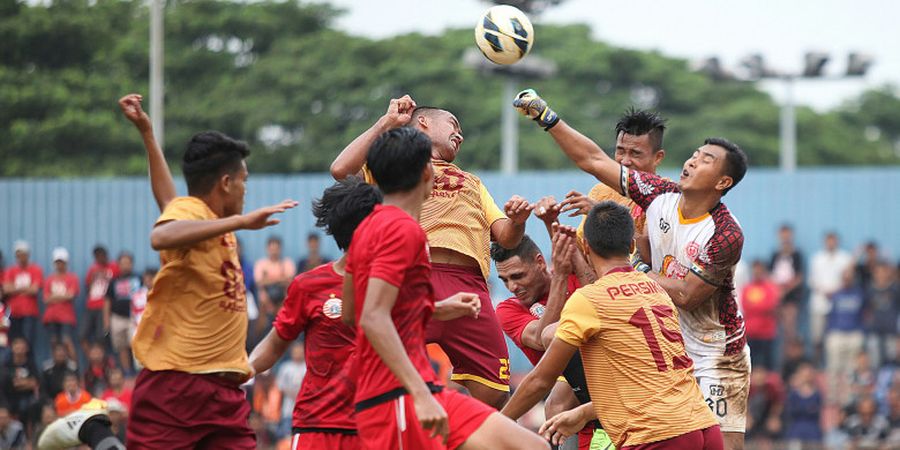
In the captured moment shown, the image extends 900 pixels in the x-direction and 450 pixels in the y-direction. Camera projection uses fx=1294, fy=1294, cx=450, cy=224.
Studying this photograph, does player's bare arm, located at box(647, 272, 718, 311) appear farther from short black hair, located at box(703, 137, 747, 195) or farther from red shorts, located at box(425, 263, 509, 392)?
red shorts, located at box(425, 263, 509, 392)

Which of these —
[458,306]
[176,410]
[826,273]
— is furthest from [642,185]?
[826,273]

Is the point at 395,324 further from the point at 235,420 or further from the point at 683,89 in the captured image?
the point at 683,89

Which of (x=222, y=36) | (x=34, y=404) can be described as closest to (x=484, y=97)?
(x=222, y=36)

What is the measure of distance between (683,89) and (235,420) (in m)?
40.6

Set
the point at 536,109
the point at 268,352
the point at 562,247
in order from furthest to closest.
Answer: the point at 536,109, the point at 562,247, the point at 268,352

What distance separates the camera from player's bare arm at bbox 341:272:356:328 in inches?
261

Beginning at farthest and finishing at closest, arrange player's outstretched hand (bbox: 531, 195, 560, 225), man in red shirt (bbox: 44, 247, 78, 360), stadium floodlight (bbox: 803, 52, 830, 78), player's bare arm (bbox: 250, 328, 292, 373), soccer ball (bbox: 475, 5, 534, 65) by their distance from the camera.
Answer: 1. stadium floodlight (bbox: 803, 52, 830, 78)
2. man in red shirt (bbox: 44, 247, 78, 360)
3. soccer ball (bbox: 475, 5, 534, 65)
4. player's outstretched hand (bbox: 531, 195, 560, 225)
5. player's bare arm (bbox: 250, 328, 292, 373)

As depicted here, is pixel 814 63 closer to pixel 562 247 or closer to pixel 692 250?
pixel 692 250

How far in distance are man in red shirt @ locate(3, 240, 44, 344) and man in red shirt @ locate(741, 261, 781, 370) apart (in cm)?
1160

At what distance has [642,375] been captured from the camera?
7.25 meters

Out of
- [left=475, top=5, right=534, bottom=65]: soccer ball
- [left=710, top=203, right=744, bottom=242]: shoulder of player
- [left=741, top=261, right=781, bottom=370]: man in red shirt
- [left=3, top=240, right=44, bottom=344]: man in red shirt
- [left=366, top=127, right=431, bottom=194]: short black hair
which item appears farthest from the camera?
[left=3, top=240, right=44, bottom=344]: man in red shirt

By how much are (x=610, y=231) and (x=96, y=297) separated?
15602mm

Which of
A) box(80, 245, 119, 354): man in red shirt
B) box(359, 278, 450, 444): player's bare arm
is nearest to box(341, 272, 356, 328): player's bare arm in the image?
box(359, 278, 450, 444): player's bare arm

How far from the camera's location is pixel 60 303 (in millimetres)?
21688
